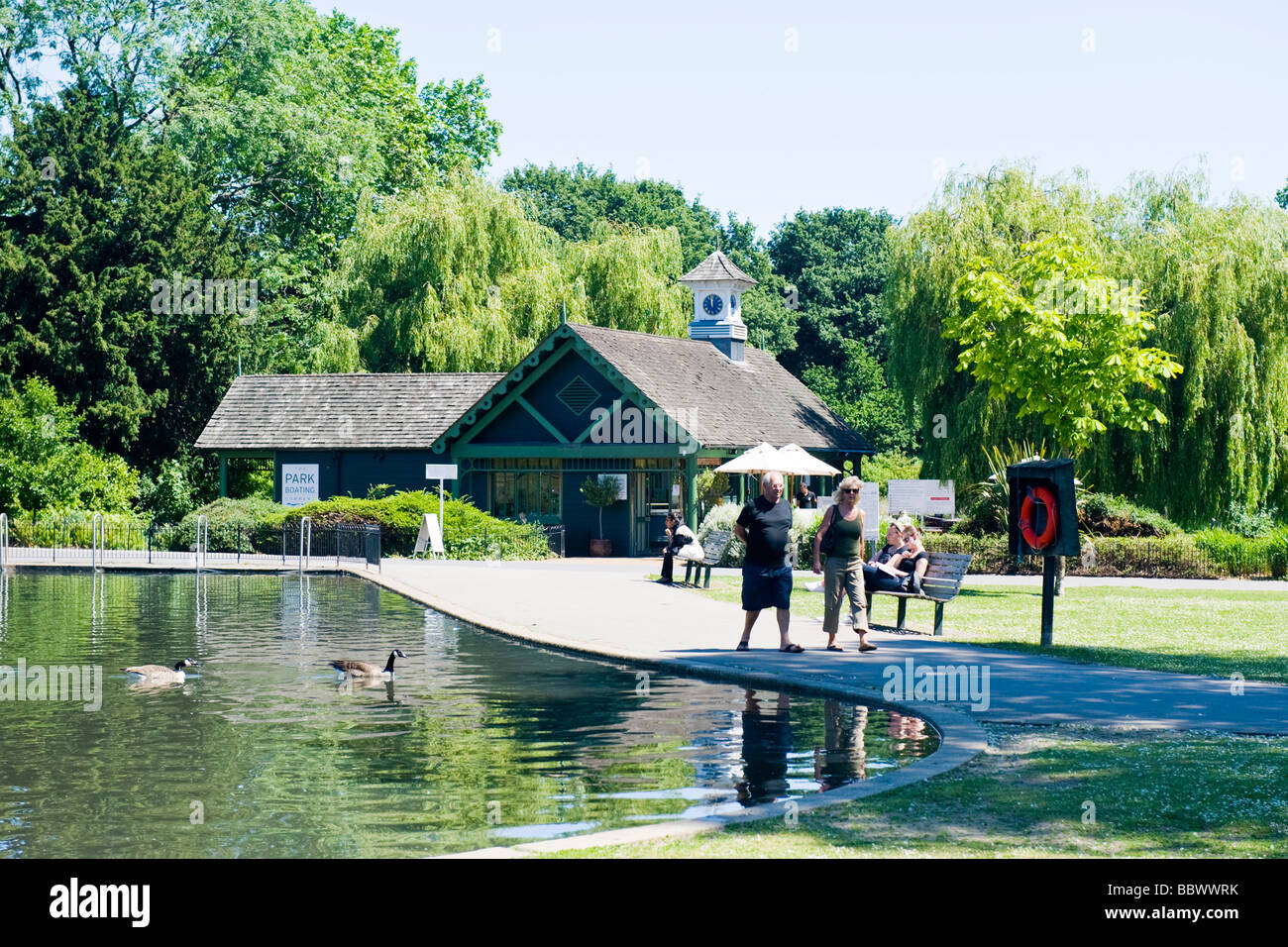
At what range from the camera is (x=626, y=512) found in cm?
4106

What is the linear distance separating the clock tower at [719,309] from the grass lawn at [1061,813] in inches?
1555

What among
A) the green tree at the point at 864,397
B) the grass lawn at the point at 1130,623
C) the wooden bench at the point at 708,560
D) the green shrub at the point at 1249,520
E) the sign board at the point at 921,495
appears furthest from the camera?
the green tree at the point at 864,397

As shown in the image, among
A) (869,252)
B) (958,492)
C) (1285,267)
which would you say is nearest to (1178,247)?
(1285,267)

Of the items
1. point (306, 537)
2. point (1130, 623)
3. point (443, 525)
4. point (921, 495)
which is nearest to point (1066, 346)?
point (1130, 623)

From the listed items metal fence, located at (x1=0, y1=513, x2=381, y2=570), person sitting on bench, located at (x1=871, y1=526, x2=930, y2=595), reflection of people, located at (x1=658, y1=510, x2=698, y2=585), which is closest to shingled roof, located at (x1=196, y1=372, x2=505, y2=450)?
metal fence, located at (x1=0, y1=513, x2=381, y2=570)

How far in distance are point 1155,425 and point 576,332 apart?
15.2 m

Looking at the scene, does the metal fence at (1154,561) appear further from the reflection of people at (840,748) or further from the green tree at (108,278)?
the green tree at (108,278)

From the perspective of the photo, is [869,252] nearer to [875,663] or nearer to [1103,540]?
[1103,540]

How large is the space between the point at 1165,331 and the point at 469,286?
2327 cm

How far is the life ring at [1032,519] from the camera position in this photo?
16906 millimetres

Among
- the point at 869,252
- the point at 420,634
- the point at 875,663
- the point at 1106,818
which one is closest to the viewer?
the point at 1106,818

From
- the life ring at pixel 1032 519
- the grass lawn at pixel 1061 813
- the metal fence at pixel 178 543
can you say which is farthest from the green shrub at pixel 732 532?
the grass lawn at pixel 1061 813

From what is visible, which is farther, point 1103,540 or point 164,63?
point 164,63

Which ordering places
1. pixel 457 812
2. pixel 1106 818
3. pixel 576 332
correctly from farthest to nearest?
pixel 576 332 → pixel 457 812 → pixel 1106 818
